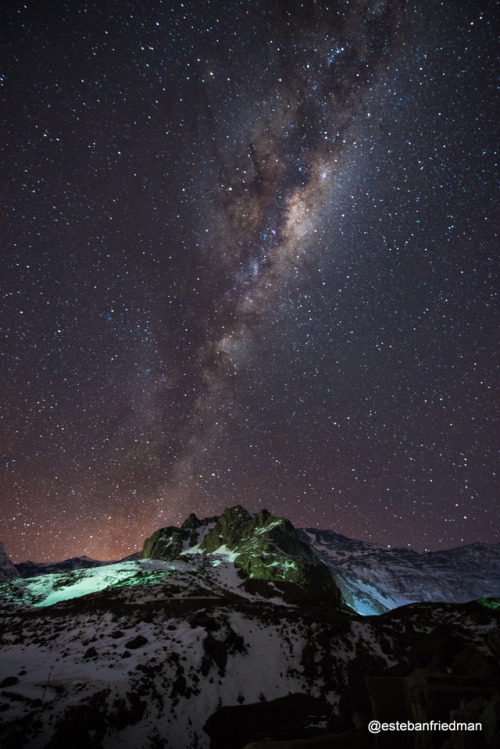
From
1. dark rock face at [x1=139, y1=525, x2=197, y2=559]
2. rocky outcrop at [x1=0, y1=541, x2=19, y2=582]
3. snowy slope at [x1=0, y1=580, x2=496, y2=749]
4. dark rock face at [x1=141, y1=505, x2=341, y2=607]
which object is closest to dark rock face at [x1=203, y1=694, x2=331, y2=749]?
snowy slope at [x1=0, y1=580, x2=496, y2=749]

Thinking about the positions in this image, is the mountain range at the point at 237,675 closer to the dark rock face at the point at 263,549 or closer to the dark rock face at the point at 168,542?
the dark rock face at the point at 263,549

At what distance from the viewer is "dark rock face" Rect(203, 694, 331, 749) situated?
15.0 metres

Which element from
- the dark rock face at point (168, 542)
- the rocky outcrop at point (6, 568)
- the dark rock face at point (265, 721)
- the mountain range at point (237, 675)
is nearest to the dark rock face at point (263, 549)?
the dark rock face at point (168, 542)

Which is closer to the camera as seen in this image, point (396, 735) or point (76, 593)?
point (396, 735)

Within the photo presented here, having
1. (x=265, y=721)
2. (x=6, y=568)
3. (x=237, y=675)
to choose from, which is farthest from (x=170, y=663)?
(x=6, y=568)

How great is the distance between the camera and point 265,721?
16484mm

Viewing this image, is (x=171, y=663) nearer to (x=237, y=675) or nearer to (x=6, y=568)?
(x=237, y=675)

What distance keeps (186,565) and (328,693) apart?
5361 centimetres

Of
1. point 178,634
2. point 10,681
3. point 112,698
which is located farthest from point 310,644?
point 10,681

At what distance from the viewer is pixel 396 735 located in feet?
34.2

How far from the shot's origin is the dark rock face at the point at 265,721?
49.3ft

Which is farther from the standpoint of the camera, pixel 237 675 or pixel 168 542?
pixel 168 542

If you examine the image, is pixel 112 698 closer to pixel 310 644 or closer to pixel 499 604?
pixel 310 644

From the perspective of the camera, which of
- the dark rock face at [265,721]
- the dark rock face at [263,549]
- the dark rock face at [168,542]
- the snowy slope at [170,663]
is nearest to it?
the snowy slope at [170,663]
